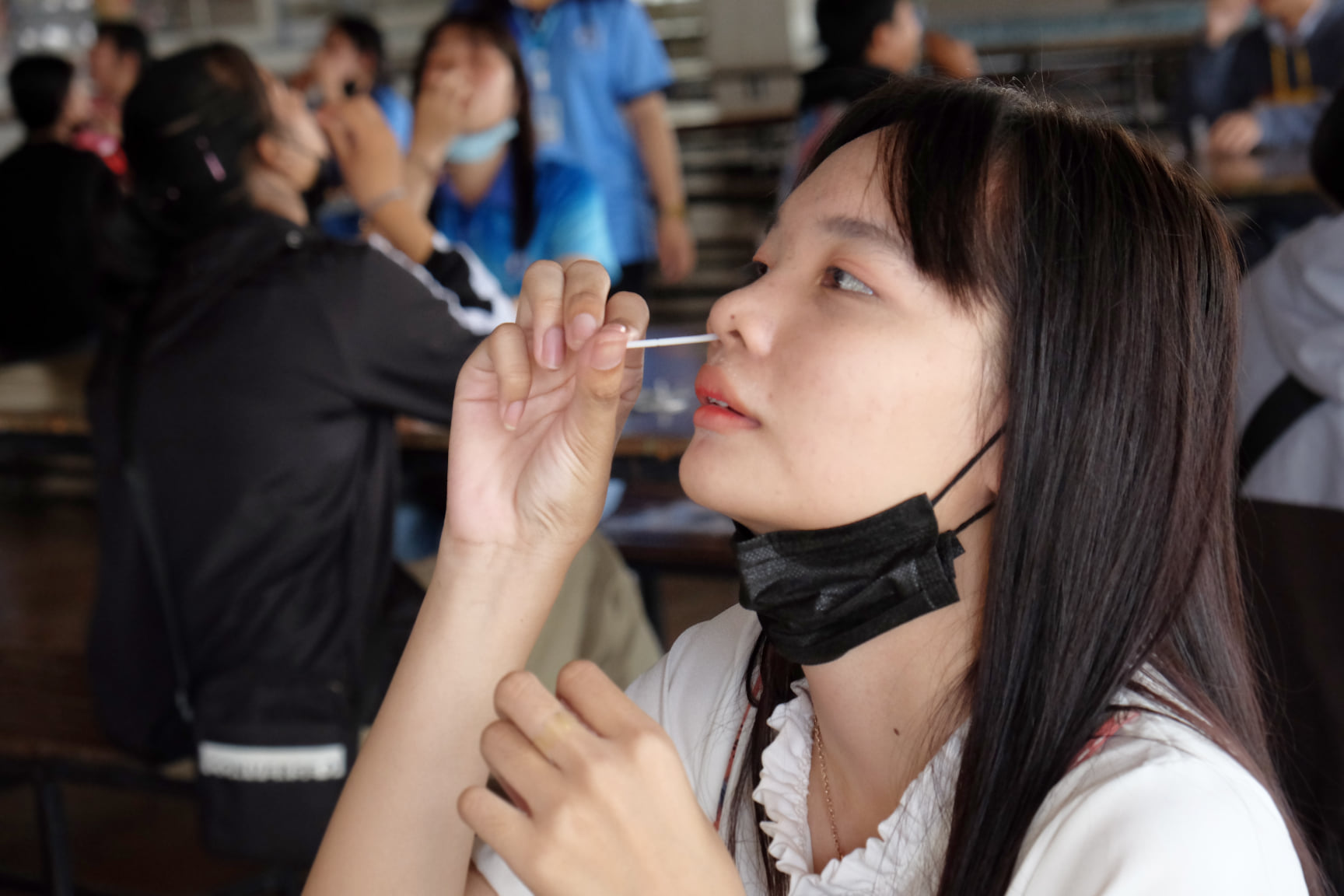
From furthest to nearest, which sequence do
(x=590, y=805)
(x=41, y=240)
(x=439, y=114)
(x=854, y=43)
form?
(x=41, y=240) < (x=854, y=43) < (x=439, y=114) < (x=590, y=805)

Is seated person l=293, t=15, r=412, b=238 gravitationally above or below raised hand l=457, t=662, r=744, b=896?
below

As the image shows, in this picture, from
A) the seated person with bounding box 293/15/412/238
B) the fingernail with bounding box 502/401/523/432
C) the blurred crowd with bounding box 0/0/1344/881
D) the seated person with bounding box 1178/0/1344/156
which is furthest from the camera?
the seated person with bounding box 293/15/412/238

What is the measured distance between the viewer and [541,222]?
282 cm

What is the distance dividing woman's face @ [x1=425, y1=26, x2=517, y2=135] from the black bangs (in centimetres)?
187

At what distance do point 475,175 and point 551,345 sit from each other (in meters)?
1.97

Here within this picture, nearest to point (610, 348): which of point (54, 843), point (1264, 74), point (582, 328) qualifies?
point (582, 328)

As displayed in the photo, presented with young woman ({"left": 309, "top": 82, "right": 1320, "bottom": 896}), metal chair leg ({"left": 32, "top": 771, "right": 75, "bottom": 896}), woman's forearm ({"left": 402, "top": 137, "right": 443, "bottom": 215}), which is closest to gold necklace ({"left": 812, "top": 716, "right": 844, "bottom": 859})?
young woman ({"left": 309, "top": 82, "right": 1320, "bottom": 896})

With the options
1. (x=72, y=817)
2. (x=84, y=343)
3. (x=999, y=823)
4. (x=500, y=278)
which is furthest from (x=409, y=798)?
(x=84, y=343)

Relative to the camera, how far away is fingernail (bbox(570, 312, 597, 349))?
3.02 ft

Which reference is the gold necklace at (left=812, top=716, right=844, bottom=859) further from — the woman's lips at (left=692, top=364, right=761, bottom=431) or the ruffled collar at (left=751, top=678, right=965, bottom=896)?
the woman's lips at (left=692, top=364, right=761, bottom=431)

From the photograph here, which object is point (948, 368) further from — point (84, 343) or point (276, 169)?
point (84, 343)

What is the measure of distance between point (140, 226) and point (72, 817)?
160 centimetres

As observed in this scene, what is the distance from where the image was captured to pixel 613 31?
10.6ft

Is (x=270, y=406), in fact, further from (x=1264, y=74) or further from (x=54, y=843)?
(x=1264, y=74)
